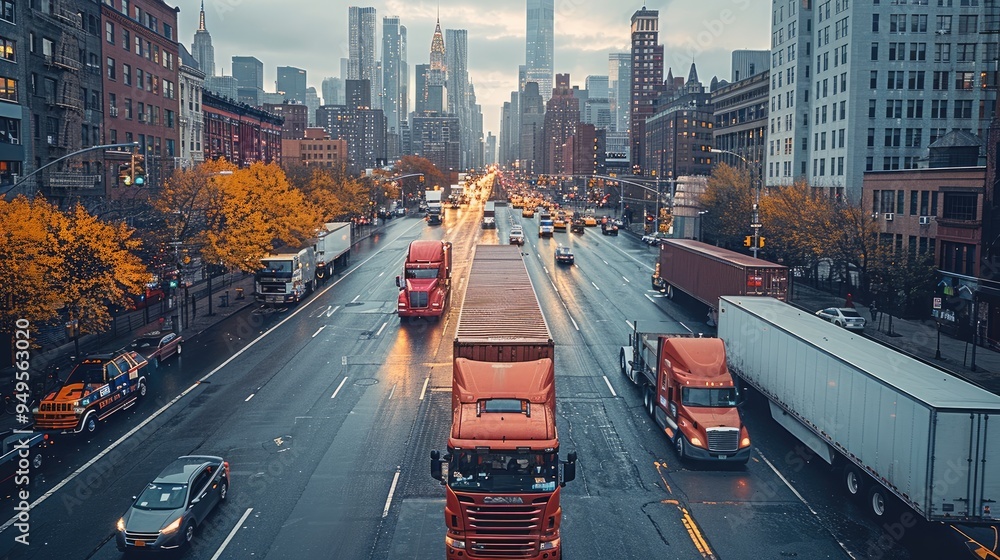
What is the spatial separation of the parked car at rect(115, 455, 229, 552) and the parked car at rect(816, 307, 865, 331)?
34777 millimetres

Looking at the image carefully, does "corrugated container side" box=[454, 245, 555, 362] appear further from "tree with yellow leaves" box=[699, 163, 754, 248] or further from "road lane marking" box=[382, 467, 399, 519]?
"tree with yellow leaves" box=[699, 163, 754, 248]

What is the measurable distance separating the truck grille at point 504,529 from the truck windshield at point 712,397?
32.1ft

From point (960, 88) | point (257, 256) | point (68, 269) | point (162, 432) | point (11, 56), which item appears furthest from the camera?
point (960, 88)

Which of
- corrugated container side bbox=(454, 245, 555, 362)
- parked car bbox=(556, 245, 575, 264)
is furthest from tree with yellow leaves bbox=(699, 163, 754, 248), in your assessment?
corrugated container side bbox=(454, 245, 555, 362)

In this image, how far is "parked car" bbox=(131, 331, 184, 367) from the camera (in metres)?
34.8

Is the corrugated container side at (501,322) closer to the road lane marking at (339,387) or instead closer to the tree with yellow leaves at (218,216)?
the road lane marking at (339,387)

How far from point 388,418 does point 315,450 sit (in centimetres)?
384

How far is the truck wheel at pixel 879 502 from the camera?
1916 centimetres

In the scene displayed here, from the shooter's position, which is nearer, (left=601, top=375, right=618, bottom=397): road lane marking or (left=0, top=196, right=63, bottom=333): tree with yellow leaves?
(left=0, top=196, right=63, bottom=333): tree with yellow leaves

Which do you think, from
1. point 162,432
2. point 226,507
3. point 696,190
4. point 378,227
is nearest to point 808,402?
point 226,507

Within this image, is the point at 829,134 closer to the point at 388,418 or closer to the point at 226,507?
the point at 388,418

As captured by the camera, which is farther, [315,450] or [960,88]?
[960,88]

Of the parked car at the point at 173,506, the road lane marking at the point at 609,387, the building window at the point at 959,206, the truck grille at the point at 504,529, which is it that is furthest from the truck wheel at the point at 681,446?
the building window at the point at 959,206

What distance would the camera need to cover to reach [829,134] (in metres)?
77.4
